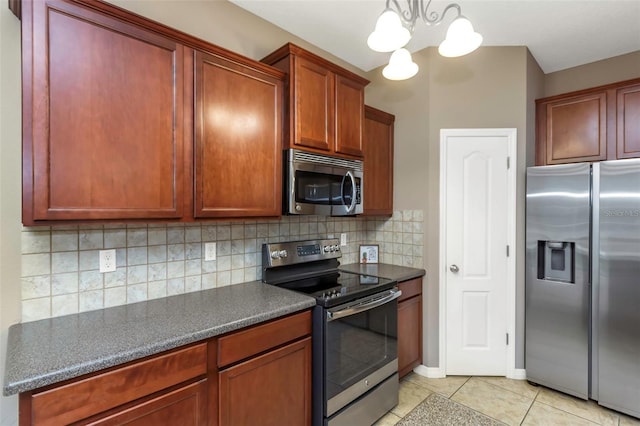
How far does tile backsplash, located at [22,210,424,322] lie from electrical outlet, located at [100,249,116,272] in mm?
19

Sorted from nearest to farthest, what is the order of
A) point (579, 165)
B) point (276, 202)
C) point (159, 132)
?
point (159, 132) → point (276, 202) → point (579, 165)

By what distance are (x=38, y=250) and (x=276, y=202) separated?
1.19 metres

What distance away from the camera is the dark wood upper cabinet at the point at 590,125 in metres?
2.53

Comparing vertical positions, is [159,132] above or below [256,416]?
above

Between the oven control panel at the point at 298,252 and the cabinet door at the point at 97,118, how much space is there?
79cm

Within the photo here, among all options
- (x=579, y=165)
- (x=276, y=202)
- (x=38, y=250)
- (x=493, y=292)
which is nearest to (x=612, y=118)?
(x=579, y=165)

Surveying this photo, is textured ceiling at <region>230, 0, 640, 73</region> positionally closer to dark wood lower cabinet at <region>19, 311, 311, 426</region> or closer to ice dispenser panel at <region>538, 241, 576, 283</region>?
ice dispenser panel at <region>538, 241, 576, 283</region>

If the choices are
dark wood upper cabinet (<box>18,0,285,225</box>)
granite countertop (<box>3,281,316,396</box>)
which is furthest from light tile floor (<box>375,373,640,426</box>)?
dark wood upper cabinet (<box>18,0,285,225</box>)

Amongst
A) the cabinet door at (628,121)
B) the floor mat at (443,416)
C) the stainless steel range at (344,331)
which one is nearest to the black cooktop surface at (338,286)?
the stainless steel range at (344,331)

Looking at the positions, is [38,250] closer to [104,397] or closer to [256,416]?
[104,397]

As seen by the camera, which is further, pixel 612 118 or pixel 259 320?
pixel 612 118

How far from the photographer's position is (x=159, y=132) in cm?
154

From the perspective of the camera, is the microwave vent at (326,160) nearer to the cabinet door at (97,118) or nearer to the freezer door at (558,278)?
the cabinet door at (97,118)

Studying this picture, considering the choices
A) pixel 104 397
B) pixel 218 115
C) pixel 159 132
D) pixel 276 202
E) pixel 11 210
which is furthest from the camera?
pixel 276 202
